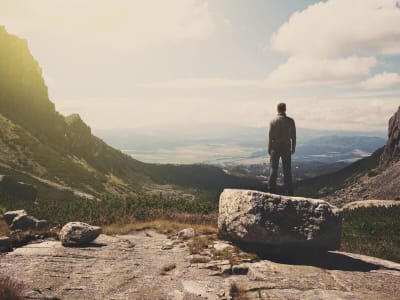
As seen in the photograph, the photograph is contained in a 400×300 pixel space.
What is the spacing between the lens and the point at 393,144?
287 ft

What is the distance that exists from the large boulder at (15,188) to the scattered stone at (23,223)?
144ft

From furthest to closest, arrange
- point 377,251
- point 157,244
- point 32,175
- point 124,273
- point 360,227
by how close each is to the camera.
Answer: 1. point 32,175
2. point 360,227
3. point 377,251
4. point 157,244
5. point 124,273

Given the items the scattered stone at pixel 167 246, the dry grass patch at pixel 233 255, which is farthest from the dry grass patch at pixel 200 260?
the scattered stone at pixel 167 246

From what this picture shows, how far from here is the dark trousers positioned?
17828mm

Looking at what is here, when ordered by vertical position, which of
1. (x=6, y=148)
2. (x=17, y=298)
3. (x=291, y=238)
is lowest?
(x=17, y=298)

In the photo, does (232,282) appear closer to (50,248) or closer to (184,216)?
(50,248)

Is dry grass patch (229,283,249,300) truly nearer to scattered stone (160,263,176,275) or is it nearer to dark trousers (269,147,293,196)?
scattered stone (160,263,176,275)

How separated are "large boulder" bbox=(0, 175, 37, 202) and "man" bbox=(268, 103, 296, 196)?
187 feet

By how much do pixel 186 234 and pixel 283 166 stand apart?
20.3ft

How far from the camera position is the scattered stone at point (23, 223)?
71.7ft

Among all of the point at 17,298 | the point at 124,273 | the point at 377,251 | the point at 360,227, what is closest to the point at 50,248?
the point at 124,273

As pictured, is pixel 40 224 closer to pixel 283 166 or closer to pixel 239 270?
pixel 239 270

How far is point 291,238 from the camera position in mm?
14883

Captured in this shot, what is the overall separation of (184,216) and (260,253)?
7.87m
